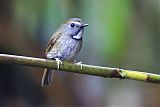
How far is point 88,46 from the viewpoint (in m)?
2.90

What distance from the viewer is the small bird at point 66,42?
5.62 feet

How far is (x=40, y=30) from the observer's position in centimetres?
264

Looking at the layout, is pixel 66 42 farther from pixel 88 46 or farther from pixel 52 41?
pixel 88 46

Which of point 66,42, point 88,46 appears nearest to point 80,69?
point 66,42

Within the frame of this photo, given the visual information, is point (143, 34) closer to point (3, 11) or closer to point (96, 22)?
point (96, 22)

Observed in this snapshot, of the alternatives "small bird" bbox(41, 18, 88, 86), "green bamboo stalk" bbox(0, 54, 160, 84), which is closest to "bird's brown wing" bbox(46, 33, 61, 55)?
"small bird" bbox(41, 18, 88, 86)

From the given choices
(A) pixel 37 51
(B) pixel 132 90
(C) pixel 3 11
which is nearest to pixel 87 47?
(A) pixel 37 51

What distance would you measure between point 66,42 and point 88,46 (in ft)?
3.32

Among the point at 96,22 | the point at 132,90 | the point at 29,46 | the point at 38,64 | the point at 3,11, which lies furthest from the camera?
the point at 132,90

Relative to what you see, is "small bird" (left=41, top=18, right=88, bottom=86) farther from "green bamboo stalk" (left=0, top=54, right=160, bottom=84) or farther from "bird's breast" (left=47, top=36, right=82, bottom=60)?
"green bamboo stalk" (left=0, top=54, right=160, bottom=84)

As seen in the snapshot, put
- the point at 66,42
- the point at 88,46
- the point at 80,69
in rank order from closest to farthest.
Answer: the point at 80,69 → the point at 66,42 → the point at 88,46

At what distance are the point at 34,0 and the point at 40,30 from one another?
0.51ft

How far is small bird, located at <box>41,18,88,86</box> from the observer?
67.4 inches

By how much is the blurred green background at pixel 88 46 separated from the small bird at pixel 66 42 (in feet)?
1.65
